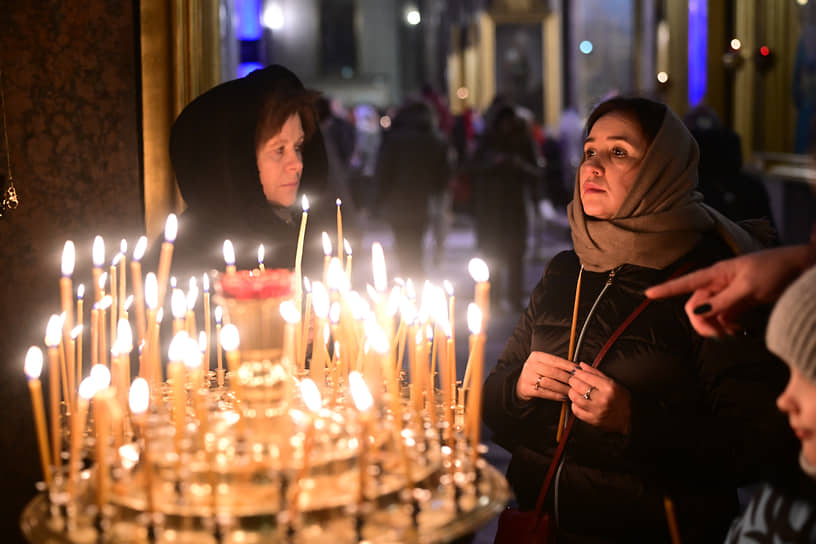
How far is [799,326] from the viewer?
1366 millimetres

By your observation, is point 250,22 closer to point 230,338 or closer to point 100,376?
point 100,376

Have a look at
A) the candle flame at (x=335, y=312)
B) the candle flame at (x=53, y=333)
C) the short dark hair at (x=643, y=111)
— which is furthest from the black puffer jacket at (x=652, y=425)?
the candle flame at (x=53, y=333)

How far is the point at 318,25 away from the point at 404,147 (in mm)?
20619

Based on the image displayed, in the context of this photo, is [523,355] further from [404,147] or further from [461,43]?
[461,43]

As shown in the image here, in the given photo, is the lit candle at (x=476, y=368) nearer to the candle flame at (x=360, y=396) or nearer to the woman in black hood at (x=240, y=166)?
the candle flame at (x=360, y=396)

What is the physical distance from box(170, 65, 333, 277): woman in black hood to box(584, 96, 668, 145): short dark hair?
93 centimetres

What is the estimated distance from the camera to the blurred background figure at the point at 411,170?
8.06 m

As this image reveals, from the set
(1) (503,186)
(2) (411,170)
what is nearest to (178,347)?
(1) (503,186)

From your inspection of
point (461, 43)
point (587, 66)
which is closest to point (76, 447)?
point (587, 66)

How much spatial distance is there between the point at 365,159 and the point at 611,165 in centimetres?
1067

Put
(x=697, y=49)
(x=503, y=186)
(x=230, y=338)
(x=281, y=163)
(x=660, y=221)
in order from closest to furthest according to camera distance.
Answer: (x=230, y=338), (x=660, y=221), (x=281, y=163), (x=503, y=186), (x=697, y=49)

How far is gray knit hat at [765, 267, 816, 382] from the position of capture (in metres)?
1.36

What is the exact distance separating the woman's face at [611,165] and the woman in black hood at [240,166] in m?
0.90

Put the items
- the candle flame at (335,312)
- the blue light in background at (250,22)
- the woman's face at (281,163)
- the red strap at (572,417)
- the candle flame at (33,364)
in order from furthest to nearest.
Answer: the blue light in background at (250,22) → the woman's face at (281,163) → the red strap at (572,417) → the candle flame at (335,312) → the candle flame at (33,364)
